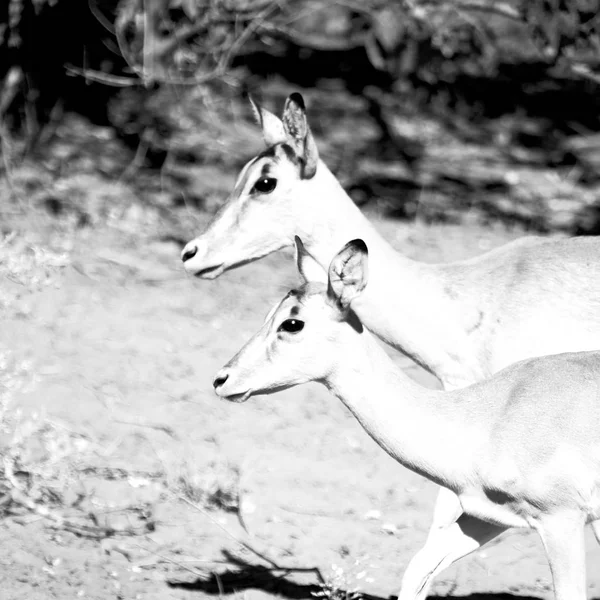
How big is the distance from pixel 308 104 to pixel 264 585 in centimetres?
744

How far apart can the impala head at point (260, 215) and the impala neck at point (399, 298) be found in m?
0.07

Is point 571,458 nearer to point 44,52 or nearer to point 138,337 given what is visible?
point 138,337

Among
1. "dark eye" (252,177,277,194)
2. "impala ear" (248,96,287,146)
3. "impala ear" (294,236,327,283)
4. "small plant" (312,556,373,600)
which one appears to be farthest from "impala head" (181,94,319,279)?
"small plant" (312,556,373,600)

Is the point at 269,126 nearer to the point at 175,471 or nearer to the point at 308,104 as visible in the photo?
the point at 175,471

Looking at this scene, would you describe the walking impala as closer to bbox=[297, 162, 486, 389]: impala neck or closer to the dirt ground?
bbox=[297, 162, 486, 389]: impala neck

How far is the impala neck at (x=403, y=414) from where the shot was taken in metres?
4.25

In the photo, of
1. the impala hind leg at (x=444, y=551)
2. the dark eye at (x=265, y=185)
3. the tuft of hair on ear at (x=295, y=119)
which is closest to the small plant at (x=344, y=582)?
the impala hind leg at (x=444, y=551)

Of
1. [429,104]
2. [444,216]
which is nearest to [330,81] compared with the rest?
[429,104]

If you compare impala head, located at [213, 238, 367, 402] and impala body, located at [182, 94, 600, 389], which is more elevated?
impala head, located at [213, 238, 367, 402]

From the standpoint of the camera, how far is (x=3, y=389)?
629 centimetres

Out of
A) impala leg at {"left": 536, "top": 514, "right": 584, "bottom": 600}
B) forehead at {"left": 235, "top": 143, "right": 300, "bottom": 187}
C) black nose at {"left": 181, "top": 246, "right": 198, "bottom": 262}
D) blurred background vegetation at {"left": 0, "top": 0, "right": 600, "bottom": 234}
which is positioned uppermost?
forehead at {"left": 235, "top": 143, "right": 300, "bottom": 187}

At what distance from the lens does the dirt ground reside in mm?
5258

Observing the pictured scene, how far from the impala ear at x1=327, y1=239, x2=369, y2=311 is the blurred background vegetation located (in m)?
3.11

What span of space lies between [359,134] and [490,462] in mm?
7657
